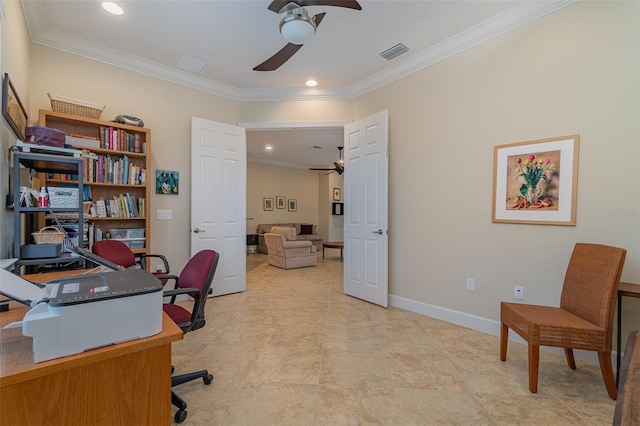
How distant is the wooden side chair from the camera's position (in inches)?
67.8

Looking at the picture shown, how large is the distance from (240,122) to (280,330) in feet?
9.38

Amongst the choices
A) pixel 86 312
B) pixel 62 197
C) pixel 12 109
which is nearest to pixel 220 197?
pixel 62 197

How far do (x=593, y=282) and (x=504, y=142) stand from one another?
4.29 ft

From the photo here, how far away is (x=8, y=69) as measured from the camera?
188 centimetres

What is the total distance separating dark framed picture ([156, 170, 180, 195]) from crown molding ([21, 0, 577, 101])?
1154 millimetres

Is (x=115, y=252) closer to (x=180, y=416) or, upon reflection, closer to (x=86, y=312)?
(x=180, y=416)

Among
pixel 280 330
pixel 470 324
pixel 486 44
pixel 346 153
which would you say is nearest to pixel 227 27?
pixel 346 153

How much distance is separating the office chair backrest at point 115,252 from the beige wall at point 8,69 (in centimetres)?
66

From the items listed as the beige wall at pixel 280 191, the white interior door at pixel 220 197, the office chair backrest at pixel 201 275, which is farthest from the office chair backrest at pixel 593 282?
the beige wall at pixel 280 191

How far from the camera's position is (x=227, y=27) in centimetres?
264

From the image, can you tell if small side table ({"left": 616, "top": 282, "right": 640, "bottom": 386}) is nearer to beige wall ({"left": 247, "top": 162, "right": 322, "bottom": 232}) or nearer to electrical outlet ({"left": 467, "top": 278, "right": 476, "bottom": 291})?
electrical outlet ({"left": 467, "top": 278, "right": 476, "bottom": 291})

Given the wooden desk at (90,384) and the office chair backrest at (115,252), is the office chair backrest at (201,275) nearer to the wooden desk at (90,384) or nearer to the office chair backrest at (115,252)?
the wooden desk at (90,384)

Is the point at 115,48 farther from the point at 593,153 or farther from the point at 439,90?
the point at 593,153

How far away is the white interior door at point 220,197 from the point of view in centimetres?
358
